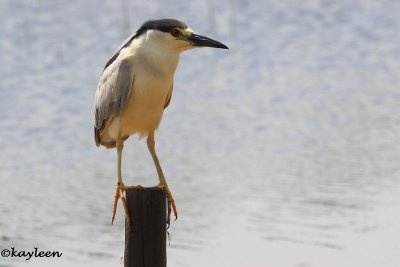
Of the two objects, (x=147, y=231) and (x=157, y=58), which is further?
(x=157, y=58)

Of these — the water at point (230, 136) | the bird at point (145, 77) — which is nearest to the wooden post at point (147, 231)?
the bird at point (145, 77)

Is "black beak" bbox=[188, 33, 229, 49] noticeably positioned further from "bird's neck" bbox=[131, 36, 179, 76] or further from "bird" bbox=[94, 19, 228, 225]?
"bird's neck" bbox=[131, 36, 179, 76]

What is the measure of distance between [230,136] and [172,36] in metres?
6.27

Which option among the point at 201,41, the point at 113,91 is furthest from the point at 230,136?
the point at 201,41

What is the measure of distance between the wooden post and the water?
2.95m

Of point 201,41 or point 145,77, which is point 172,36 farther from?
point 145,77

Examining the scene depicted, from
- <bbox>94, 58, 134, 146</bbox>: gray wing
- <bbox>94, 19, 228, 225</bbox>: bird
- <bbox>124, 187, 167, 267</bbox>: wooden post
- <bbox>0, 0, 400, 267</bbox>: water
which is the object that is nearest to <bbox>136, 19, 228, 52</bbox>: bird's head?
<bbox>94, 19, 228, 225</bbox>: bird

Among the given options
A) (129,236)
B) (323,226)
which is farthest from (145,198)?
(323,226)

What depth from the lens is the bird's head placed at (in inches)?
239

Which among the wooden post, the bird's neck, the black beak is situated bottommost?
A: the wooden post

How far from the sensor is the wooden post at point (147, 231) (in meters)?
5.48

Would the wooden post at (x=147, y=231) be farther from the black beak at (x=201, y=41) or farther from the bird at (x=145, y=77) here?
the black beak at (x=201, y=41)

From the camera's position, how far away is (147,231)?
216 inches

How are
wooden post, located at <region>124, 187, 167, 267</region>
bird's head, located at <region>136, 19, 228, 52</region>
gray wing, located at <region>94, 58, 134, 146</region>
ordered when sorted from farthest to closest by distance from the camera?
gray wing, located at <region>94, 58, 134, 146</region>
bird's head, located at <region>136, 19, 228, 52</region>
wooden post, located at <region>124, 187, 167, 267</region>
